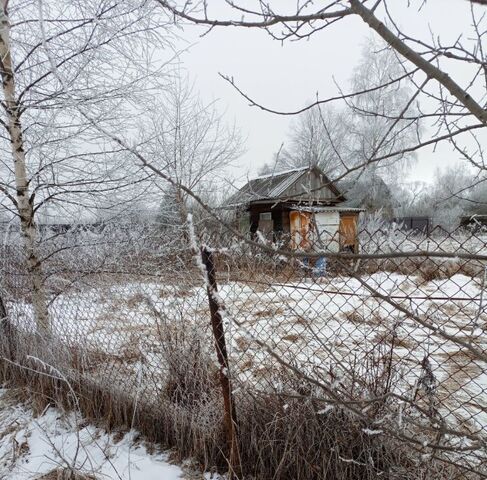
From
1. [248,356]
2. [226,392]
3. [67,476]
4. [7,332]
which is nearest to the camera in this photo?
[226,392]

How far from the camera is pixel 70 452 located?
90.6 inches

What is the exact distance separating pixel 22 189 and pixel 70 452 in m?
2.48

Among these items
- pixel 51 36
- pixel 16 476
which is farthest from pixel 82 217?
pixel 16 476

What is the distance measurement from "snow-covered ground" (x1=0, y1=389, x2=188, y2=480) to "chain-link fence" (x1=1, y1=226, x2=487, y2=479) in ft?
0.48

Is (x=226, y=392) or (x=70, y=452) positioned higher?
(x=226, y=392)

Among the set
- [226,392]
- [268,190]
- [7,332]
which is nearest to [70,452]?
[226,392]

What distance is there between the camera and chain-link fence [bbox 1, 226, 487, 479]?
5.16 ft

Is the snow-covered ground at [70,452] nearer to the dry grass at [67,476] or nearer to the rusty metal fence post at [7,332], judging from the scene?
the dry grass at [67,476]

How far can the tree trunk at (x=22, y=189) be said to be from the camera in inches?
122

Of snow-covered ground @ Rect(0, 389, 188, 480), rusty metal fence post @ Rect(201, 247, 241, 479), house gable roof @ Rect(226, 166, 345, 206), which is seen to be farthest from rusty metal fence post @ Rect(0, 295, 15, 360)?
house gable roof @ Rect(226, 166, 345, 206)

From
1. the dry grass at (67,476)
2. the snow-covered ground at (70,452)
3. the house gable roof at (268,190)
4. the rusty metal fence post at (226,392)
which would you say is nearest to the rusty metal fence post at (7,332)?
the snow-covered ground at (70,452)

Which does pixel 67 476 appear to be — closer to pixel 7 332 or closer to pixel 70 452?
pixel 70 452

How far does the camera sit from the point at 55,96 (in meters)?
3.13

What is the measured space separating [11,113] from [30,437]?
115 inches
